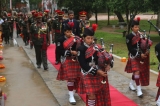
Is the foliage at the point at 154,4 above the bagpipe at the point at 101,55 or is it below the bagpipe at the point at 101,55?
above

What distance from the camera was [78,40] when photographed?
6.09m

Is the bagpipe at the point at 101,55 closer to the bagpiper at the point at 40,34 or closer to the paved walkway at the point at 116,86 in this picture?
the paved walkway at the point at 116,86

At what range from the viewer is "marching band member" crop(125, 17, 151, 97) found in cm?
640

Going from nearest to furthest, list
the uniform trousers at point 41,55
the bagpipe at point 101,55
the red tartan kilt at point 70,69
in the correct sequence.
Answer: the bagpipe at point 101,55
the red tartan kilt at point 70,69
the uniform trousers at point 41,55

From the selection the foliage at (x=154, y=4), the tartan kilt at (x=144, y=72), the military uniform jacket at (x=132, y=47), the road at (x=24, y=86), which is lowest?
the road at (x=24, y=86)

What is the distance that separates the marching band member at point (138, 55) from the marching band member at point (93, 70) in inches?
70.3

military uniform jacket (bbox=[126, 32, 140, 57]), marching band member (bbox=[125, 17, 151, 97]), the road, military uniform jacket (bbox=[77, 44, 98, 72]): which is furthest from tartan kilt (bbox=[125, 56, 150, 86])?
military uniform jacket (bbox=[77, 44, 98, 72])

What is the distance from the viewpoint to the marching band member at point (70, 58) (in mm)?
6090

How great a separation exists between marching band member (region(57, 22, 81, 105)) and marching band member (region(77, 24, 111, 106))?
124 centimetres

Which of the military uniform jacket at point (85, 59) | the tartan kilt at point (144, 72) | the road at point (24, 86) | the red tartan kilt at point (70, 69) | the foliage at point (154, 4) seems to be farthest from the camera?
the foliage at point (154, 4)

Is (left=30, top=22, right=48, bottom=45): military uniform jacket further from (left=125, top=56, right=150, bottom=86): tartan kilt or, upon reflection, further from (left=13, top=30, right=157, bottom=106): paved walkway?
(left=125, top=56, right=150, bottom=86): tartan kilt

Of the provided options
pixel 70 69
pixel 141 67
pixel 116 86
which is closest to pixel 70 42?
pixel 70 69

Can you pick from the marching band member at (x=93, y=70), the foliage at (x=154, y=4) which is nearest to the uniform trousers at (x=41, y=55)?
the marching band member at (x=93, y=70)

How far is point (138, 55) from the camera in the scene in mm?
6496
